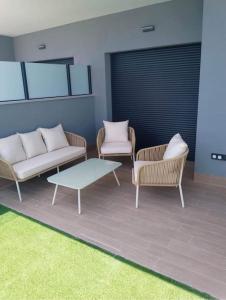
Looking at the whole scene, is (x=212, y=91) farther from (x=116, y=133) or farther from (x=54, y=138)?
(x=54, y=138)

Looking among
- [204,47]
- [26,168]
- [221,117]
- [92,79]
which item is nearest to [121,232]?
[26,168]

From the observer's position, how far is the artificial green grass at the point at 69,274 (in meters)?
1.71

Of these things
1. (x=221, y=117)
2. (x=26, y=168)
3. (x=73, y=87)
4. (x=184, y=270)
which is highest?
(x=73, y=87)

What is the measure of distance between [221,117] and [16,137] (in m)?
3.00

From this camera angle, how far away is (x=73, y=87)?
491cm

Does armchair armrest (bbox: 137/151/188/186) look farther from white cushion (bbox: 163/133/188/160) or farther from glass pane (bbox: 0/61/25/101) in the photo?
glass pane (bbox: 0/61/25/101)

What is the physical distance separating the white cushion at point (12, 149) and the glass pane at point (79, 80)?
1881mm

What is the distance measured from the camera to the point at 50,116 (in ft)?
14.4

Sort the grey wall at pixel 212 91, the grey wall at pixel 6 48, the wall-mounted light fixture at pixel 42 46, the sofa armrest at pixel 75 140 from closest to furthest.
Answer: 1. the grey wall at pixel 212 91
2. the sofa armrest at pixel 75 140
3. the wall-mounted light fixture at pixel 42 46
4. the grey wall at pixel 6 48

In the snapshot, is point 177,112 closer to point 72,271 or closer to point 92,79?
point 92,79

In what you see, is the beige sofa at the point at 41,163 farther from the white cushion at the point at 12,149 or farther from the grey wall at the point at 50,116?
the grey wall at the point at 50,116

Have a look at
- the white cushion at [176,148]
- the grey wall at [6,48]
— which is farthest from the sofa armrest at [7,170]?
the grey wall at [6,48]

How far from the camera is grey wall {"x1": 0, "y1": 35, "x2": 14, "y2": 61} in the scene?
607 centimetres

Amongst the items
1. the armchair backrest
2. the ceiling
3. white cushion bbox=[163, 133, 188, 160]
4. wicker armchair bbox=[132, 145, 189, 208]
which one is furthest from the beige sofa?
the ceiling
